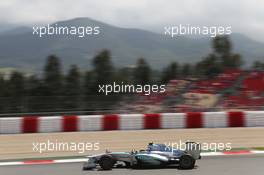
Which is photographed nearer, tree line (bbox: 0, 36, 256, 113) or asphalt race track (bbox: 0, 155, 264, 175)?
asphalt race track (bbox: 0, 155, 264, 175)

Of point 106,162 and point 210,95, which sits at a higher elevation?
point 210,95

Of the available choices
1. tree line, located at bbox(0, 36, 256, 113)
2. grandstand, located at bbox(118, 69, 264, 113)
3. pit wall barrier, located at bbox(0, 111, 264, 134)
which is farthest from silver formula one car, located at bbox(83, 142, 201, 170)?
grandstand, located at bbox(118, 69, 264, 113)

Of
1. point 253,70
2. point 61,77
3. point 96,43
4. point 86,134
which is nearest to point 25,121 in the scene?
point 86,134

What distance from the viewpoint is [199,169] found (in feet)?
23.8

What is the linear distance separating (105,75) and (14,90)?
116 inches

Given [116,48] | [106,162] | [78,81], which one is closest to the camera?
[106,162]

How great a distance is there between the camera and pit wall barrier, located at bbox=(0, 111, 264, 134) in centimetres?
1172

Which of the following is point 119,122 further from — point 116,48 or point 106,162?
point 116,48

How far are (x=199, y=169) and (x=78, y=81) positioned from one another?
30.7 feet

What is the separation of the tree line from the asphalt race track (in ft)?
22.5

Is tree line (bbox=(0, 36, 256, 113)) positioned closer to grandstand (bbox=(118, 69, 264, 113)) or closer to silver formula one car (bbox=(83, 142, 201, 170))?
grandstand (bbox=(118, 69, 264, 113))

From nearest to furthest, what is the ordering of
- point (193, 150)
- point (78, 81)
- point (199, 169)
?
point (193, 150) < point (199, 169) < point (78, 81)

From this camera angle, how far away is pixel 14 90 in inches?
656

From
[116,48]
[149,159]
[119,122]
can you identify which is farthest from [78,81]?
[116,48]
